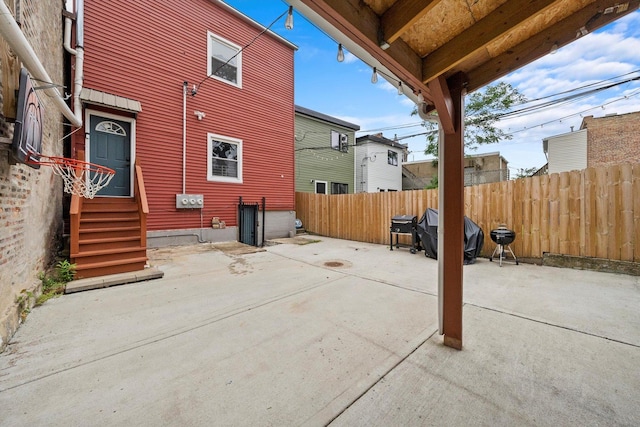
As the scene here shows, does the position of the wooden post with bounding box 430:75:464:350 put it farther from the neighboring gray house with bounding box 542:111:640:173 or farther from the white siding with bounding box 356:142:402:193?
the neighboring gray house with bounding box 542:111:640:173

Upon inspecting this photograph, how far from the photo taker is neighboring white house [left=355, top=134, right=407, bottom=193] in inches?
606

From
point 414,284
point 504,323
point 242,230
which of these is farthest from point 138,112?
point 504,323

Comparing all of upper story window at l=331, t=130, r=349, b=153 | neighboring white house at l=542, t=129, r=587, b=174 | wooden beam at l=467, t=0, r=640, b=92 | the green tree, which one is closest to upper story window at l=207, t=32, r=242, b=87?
upper story window at l=331, t=130, r=349, b=153

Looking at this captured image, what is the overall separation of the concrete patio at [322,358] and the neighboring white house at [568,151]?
13499 millimetres

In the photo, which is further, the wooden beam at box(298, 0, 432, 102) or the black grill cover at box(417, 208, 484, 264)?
the black grill cover at box(417, 208, 484, 264)

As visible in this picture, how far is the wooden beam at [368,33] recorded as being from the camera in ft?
4.31

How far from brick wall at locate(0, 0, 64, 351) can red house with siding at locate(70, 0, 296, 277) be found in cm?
45

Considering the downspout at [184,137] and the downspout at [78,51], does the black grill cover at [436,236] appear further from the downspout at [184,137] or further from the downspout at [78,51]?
the downspout at [78,51]

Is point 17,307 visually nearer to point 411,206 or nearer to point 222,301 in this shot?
point 222,301

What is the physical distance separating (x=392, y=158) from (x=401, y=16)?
16576mm

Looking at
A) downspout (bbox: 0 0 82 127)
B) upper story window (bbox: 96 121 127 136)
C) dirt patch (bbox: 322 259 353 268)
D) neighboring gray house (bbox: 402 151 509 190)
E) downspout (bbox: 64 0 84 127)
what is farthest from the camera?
neighboring gray house (bbox: 402 151 509 190)

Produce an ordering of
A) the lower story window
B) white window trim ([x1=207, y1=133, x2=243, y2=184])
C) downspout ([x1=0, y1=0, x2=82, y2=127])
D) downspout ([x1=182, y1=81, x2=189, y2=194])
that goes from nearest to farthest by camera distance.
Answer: downspout ([x1=0, y1=0, x2=82, y2=127]) → downspout ([x1=182, y1=81, x2=189, y2=194]) → white window trim ([x1=207, y1=133, x2=243, y2=184]) → the lower story window

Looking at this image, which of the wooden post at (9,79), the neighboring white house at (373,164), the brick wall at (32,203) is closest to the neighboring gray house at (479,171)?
the neighboring white house at (373,164)

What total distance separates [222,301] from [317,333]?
152 cm
